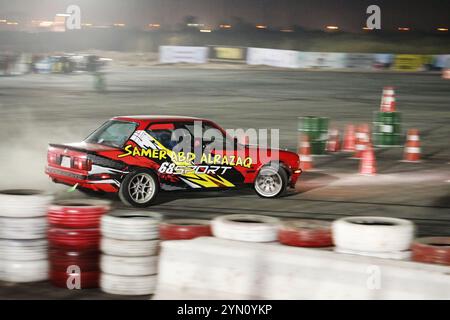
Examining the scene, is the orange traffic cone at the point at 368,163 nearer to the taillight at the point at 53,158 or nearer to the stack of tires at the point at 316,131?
the stack of tires at the point at 316,131

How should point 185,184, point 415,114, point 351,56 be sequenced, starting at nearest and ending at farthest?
point 185,184
point 415,114
point 351,56

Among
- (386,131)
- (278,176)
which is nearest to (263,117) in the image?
(386,131)

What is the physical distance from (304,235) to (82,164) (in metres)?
5.43

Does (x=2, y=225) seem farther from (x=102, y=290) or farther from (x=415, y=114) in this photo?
(x=415, y=114)

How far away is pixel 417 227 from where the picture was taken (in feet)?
36.7

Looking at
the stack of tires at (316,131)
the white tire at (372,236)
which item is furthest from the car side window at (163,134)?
the white tire at (372,236)

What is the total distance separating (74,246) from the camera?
26.1 ft

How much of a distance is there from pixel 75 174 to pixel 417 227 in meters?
4.83

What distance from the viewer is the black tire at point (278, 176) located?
13586mm

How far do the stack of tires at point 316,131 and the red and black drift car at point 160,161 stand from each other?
14.9 ft

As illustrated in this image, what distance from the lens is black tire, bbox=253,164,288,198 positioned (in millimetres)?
13586

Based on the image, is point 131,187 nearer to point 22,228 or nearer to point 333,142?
point 22,228
